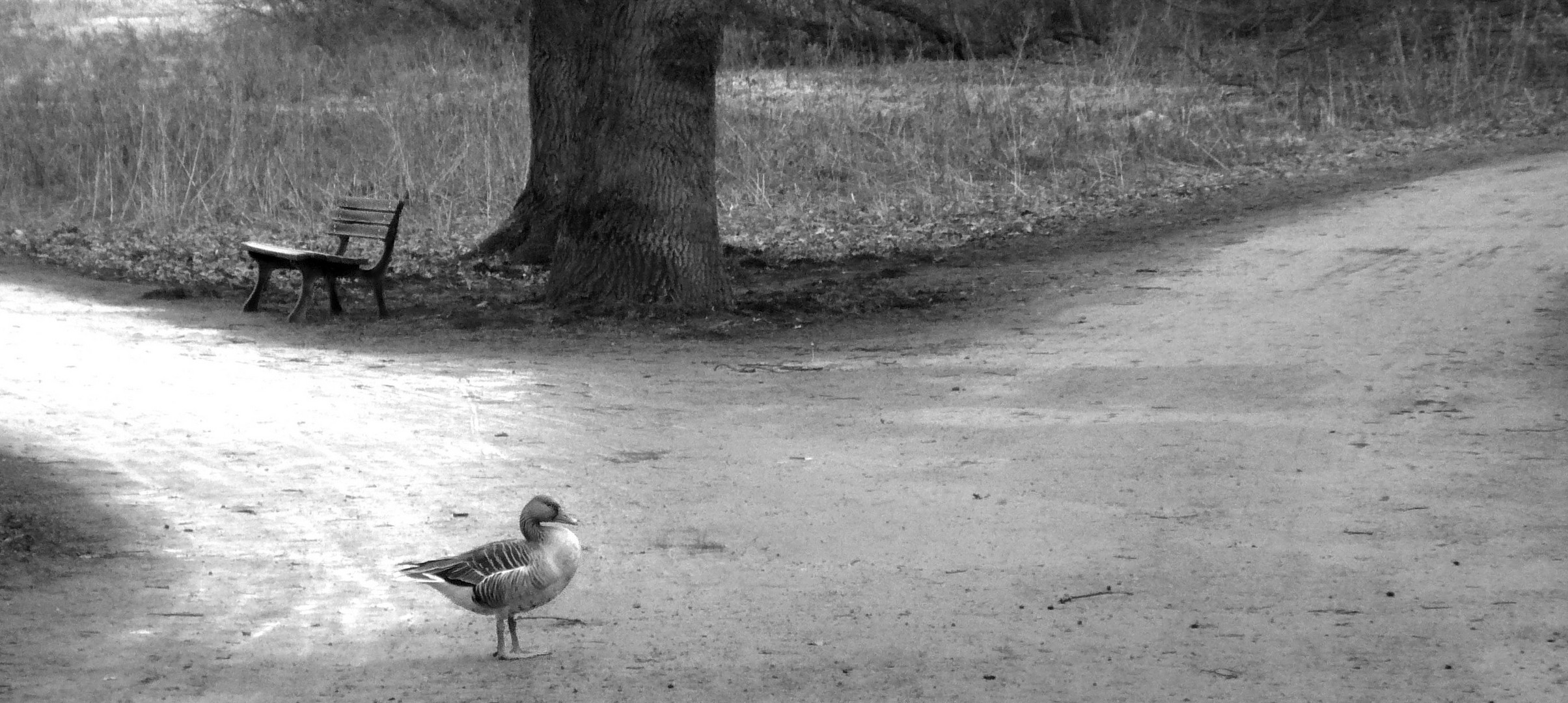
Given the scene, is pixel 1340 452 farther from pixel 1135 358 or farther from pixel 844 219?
pixel 844 219

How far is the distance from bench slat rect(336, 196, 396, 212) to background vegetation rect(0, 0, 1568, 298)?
4.48 feet

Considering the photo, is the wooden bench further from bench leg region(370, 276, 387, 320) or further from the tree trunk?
the tree trunk

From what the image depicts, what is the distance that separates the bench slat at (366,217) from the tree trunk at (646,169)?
1.42 m

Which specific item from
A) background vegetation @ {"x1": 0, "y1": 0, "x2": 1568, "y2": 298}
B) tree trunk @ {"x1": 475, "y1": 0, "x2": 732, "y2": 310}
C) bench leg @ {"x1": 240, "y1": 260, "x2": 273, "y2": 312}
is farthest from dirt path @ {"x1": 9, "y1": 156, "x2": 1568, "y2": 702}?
background vegetation @ {"x1": 0, "y1": 0, "x2": 1568, "y2": 298}

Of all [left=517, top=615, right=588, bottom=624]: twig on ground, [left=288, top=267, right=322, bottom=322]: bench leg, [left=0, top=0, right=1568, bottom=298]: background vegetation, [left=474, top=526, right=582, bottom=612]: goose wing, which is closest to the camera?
[left=474, top=526, right=582, bottom=612]: goose wing

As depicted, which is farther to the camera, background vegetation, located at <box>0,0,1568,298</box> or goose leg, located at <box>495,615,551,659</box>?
background vegetation, located at <box>0,0,1568,298</box>

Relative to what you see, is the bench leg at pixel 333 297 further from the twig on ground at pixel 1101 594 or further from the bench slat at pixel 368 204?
the twig on ground at pixel 1101 594

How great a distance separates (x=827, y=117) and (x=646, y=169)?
10478 millimetres

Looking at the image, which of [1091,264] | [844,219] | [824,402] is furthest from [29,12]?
[824,402]

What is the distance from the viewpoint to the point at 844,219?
1738 centimetres

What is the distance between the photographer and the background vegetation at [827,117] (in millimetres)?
17609

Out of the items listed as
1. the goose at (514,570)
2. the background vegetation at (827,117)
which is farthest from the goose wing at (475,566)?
the background vegetation at (827,117)

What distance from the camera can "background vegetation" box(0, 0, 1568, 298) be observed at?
17.6 m

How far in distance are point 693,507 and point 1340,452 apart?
2.93 metres
